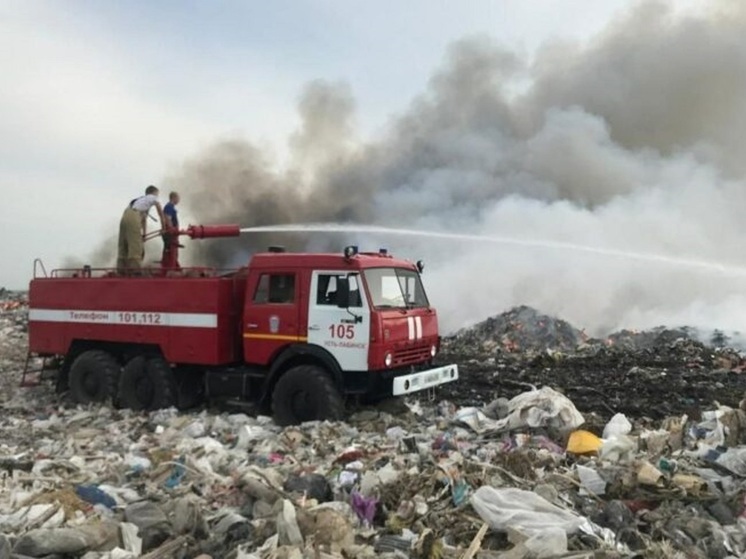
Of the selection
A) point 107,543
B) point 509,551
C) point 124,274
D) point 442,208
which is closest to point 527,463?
point 509,551

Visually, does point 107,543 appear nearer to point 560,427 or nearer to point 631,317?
point 560,427

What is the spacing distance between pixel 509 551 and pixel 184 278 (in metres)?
6.92

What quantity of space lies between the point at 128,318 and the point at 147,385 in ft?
3.42

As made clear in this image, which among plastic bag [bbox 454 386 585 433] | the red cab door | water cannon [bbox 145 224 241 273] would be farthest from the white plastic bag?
water cannon [bbox 145 224 241 273]

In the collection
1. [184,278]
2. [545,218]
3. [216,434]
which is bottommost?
[216,434]

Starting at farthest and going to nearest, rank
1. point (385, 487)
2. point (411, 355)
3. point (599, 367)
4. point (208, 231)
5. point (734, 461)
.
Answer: point (599, 367) < point (208, 231) < point (411, 355) < point (734, 461) < point (385, 487)

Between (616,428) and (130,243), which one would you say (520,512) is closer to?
(616,428)

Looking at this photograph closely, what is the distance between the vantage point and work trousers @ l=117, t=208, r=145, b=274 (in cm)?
1098

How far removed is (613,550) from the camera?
4.57m

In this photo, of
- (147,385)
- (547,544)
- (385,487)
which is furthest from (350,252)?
(547,544)

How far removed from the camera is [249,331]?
951 cm

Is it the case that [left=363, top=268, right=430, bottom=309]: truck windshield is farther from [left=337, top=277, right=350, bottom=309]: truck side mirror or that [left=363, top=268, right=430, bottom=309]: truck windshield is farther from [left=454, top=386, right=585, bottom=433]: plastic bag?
[left=454, top=386, right=585, bottom=433]: plastic bag

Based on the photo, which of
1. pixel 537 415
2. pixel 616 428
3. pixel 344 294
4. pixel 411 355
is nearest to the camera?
pixel 616 428

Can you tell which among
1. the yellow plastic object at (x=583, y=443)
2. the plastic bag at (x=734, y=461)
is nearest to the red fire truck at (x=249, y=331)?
the yellow plastic object at (x=583, y=443)
